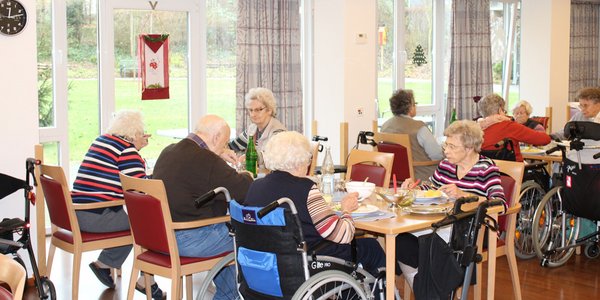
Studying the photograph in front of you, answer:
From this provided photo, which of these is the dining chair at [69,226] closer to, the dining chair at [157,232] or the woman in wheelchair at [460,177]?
the dining chair at [157,232]

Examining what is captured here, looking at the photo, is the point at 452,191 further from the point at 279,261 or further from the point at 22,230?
the point at 22,230

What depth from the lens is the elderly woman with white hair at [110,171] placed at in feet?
15.3

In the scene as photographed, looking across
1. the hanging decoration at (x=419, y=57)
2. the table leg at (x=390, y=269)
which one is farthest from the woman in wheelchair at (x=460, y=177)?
the hanging decoration at (x=419, y=57)

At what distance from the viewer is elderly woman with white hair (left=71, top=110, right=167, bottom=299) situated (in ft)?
15.3

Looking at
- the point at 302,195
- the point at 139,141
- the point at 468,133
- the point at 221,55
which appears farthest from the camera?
the point at 221,55

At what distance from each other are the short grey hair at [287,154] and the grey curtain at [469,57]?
5.78 meters

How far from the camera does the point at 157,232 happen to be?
13.1 feet

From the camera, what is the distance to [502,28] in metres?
9.84

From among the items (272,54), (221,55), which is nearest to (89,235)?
(221,55)

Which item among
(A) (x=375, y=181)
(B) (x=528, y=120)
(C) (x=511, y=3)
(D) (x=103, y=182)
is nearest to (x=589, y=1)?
(C) (x=511, y=3)

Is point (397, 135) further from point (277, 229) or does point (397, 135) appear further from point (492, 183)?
point (277, 229)

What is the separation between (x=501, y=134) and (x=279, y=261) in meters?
3.10

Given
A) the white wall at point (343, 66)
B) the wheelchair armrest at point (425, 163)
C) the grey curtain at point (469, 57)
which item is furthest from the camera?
the grey curtain at point (469, 57)

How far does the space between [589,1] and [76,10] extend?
25.4 ft
